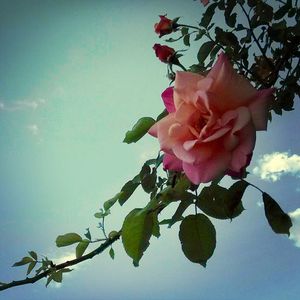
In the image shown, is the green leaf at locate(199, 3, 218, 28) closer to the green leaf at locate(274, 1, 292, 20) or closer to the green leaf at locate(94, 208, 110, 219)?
the green leaf at locate(274, 1, 292, 20)

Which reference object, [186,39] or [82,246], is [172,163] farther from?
[186,39]

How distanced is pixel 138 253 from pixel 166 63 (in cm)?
32

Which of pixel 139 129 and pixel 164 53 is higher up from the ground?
pixel 164 53

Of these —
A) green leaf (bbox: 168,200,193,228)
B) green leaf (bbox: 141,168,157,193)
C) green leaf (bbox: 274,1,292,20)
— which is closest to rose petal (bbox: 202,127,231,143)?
green leaf (bbox: 168,200,193,228)

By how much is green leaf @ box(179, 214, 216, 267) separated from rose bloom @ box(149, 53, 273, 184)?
80 millimetres

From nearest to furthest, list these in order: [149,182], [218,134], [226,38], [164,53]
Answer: [218,134], [149,182], [164,53], [226,38]

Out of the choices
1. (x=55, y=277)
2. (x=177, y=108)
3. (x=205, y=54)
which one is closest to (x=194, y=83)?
(x=177, y=108)

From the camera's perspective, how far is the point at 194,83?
0.30 m

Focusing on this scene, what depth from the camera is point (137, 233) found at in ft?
1.20

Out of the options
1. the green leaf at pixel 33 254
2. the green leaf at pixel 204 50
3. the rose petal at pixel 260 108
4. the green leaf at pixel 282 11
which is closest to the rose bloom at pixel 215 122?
the rose petal at pixel 260 108

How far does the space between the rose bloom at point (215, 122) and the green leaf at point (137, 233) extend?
3.7 inches

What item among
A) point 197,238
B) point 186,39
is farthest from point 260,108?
point 186,39

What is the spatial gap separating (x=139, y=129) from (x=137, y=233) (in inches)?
4.9

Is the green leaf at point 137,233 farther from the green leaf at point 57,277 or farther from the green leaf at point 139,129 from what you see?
the green leaf at point 57,277
